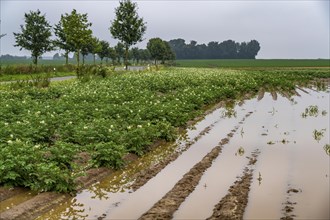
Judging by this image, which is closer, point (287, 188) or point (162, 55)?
point (287, 188)

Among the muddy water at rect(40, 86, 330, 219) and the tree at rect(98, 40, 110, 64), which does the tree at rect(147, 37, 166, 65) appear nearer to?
the tree at rect(98, 40, 110, 64)

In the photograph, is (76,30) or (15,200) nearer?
(15,200)

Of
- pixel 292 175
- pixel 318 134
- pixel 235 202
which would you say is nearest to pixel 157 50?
pixel 318 134

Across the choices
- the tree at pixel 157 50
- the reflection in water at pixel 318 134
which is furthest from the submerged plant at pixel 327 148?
the tree at pixel 157 50

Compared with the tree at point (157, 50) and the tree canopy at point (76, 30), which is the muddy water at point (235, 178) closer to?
the tree canopy at point (76, 30)

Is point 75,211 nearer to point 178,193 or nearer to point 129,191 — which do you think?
point 129,191

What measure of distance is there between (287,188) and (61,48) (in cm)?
5943

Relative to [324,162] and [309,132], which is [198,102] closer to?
[309,132]

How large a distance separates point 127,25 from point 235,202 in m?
50.6

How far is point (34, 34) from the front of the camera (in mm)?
55531

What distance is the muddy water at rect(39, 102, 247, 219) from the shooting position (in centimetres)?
813

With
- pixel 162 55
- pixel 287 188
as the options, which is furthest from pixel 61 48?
pixel 287 188

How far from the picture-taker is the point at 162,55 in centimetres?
9950

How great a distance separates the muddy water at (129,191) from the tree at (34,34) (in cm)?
4610
